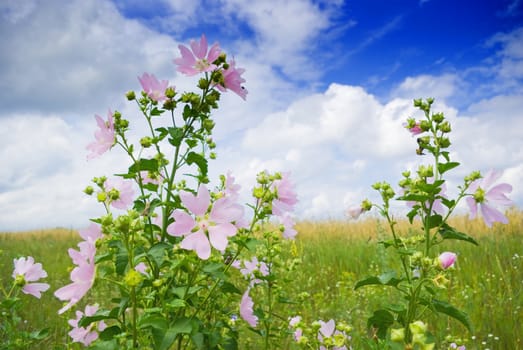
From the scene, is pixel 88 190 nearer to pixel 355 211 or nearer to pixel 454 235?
pixel 355 211

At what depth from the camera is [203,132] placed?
1790mm

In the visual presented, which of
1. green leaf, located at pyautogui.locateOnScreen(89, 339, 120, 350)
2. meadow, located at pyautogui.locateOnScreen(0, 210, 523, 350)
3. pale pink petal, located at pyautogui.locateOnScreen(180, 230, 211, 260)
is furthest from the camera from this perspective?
meadow, located at pyautogui.locateOnScreen(0, 210, 523, 350)

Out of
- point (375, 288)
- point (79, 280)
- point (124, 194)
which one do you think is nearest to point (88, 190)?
point (124, 194)

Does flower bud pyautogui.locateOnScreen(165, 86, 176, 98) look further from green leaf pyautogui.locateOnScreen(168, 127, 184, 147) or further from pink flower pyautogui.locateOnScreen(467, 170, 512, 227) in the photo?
pink flower pyautogui.locateOnScreen(467, 170, 512, 227)

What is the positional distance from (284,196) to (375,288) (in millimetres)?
3134

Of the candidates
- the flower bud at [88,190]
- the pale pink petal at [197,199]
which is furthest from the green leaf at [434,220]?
the flower bud at [88,190]

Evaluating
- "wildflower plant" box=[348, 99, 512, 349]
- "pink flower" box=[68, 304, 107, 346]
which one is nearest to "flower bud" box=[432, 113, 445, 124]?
"wildflower plant" box=[348, 99, 512, 349]

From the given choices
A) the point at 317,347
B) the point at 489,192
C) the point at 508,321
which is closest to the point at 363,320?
the point at 508,321

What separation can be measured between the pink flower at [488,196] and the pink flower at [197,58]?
107cm

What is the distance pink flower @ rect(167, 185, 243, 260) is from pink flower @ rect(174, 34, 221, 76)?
50 cm

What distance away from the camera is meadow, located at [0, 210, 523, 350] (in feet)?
11.3

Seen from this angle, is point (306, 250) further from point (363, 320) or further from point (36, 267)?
point (36, 267)

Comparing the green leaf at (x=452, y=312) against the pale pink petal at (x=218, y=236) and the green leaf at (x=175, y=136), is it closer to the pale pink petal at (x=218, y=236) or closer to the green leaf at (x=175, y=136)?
the pale pink petal at (x=218, y=236)

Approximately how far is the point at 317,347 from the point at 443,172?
85 centimetres
